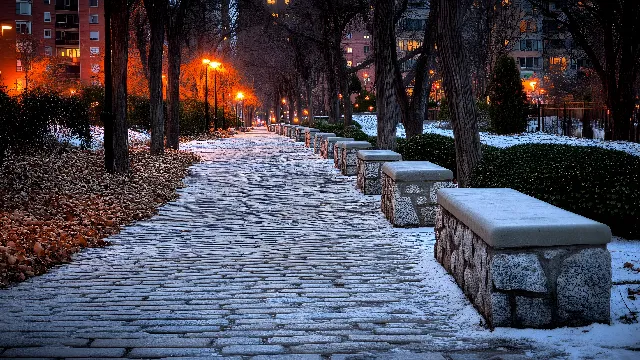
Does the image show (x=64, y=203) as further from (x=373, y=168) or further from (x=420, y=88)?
(x=420, y=88)

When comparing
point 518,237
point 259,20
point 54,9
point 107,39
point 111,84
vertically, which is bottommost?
point 518,237

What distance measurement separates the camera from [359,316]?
17.0 ft

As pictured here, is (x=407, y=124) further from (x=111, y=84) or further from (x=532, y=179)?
(x=532, y=179)

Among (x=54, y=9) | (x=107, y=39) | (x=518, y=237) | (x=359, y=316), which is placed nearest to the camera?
(x=518, y=237)

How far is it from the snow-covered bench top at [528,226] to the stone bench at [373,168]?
25.2ft

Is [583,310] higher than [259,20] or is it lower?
lower

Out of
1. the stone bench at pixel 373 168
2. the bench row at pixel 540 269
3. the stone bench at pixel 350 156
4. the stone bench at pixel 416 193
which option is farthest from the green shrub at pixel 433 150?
the bench row at pixel 540 269

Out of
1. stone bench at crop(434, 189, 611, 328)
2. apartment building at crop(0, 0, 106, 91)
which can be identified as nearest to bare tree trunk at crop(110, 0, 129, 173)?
stone bench at crop(434, 189, 611, 328)

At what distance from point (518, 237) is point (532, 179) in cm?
443

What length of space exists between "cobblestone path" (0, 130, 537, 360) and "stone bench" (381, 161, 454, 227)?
37 cm

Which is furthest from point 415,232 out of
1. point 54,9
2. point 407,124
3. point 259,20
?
point 54,9

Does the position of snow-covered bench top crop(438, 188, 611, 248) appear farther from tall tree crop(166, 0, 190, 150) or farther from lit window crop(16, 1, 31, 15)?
lit window crop(16, 1, 31, 15)

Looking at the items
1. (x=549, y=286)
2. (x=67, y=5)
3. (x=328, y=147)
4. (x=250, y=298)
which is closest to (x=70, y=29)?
(x=67, y=5)

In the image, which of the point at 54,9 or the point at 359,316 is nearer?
the point at 359,316
